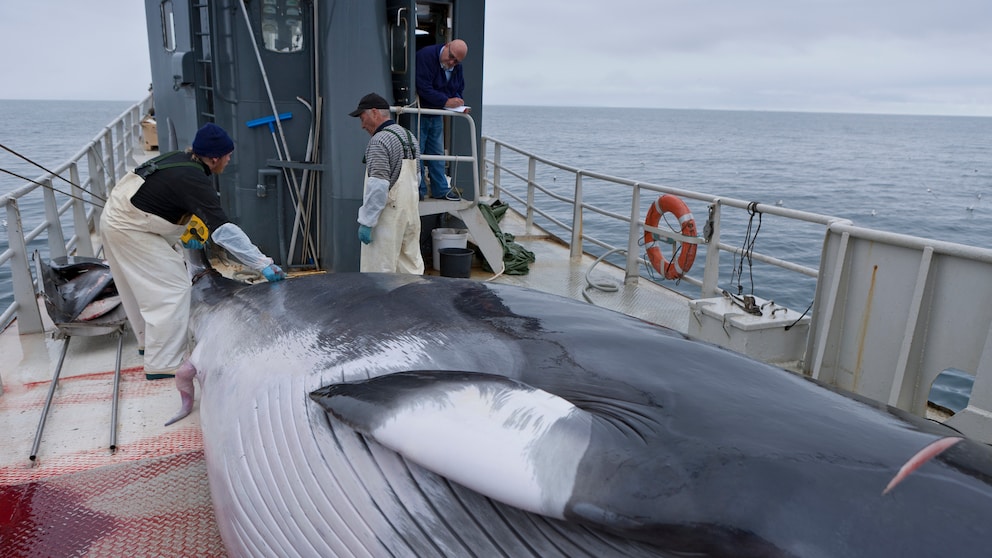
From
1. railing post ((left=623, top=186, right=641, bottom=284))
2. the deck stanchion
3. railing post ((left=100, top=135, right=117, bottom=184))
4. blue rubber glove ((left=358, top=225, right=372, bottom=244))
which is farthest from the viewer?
railing post ((left=100, top=135, right=117, bottom=184))

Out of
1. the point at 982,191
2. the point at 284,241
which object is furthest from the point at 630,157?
the point at 284,241

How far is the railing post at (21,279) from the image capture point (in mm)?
5176

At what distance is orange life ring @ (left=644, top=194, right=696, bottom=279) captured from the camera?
700cm

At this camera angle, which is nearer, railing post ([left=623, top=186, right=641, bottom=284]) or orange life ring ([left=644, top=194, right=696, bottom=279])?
orange life ring ([left=644, top=194, right=696, bottom=279])

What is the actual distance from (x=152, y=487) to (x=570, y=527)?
2470mm

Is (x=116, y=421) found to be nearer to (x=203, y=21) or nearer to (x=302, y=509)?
(x=302, y=509)

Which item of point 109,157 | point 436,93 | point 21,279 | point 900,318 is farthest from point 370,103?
point 109,157

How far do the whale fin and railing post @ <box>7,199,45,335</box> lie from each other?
4367 mm

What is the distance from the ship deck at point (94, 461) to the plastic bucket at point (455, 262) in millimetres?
2973

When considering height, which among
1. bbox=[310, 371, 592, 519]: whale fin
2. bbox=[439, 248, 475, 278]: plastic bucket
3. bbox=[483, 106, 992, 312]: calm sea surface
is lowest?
bbox=[483, 106, 992, 312]: calm sea surface

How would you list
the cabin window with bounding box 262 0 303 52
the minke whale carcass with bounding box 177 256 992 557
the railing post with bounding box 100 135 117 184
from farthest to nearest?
the railing post with bounding box 100 135 117 184, the cabin window with bounding box 262 0 303 52, the minke whale carcass with bounding box 177 256 992 557

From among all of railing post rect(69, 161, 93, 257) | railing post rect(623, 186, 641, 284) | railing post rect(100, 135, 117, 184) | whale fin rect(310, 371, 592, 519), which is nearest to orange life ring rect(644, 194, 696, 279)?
railing post rect(623, 186, 641, 284)

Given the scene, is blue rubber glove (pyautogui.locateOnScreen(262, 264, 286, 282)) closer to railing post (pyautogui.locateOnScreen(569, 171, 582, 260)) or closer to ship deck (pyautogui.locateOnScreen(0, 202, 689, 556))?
ship deck (pyautogui.locateOnScreen(0, 202, 689, 556))

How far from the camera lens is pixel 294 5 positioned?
22.7 feet
